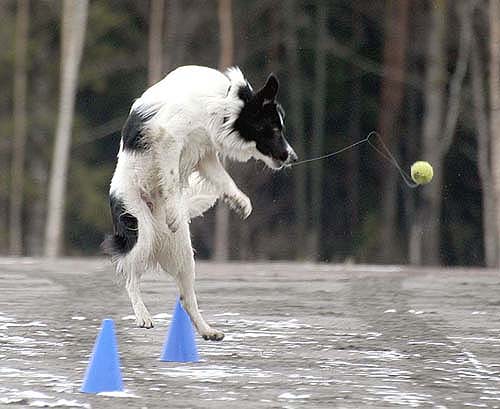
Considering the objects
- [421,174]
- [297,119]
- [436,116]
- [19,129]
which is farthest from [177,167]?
[19,129]

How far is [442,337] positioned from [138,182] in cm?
263

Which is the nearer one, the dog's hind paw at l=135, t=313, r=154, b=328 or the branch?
the dog's hind paw at l=135, t=313, r=154, b=328

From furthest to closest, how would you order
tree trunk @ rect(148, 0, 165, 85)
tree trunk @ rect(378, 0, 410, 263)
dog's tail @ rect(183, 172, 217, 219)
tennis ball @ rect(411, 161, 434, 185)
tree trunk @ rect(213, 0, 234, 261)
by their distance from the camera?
tree trunk @ rect(148, 0, 165, 85) < tree trunk @ rect(378, 0, 410, 263) < tree trunk @ rect(213, 0, 234, 261) < tennis ball @ rect(411, 161, 434, 185) < dog's tail @ rect(183, 172, 217, 219)

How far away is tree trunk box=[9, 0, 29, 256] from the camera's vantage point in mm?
38156

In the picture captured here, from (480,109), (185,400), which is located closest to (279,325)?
(185,400)

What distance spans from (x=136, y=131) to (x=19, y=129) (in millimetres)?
30994

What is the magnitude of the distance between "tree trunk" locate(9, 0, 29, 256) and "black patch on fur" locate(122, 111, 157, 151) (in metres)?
30.3

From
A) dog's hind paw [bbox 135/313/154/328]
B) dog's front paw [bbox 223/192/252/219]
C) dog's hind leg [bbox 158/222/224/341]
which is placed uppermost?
dog's front paw [bbox 223/192/252/219]

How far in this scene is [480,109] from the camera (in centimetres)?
3412

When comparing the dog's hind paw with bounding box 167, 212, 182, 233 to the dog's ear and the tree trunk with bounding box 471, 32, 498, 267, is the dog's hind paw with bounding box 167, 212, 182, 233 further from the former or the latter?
the tree trunk with bounding box 471, 32, 498, 267

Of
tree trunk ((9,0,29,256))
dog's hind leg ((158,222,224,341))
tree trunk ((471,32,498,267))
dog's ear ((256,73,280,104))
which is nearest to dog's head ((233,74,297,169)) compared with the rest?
dog's ear ((256,73,280,104))

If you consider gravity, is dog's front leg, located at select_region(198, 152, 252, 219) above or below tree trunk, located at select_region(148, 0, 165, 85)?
below

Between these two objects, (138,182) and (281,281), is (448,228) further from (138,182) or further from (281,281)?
(138,182)

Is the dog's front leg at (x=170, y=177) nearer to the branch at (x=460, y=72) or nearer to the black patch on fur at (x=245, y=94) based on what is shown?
the black patch on fur at (x=245, y=94)
